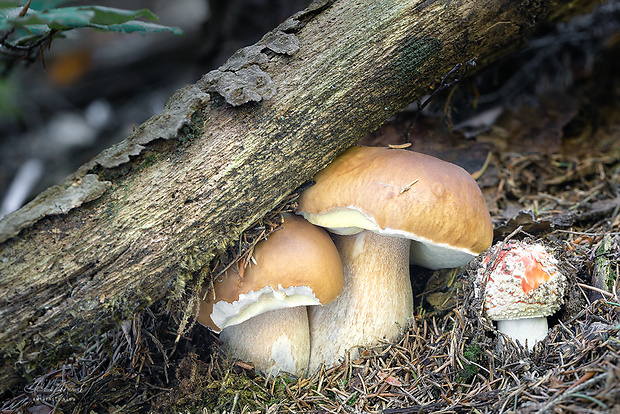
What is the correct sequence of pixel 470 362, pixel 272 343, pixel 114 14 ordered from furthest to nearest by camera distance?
pixel 272 343, pixel 470 362, pixel 114 14

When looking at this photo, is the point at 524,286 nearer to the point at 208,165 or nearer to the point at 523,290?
the point at 523,290

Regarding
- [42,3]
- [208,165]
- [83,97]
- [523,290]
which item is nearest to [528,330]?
[523,290]

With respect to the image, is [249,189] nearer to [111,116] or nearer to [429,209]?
[429,209]

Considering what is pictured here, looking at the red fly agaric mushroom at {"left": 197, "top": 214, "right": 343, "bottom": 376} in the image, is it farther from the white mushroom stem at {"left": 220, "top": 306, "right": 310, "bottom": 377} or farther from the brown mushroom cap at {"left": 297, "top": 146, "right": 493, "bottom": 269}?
the brown mushroom cap at {"left": 297, "top": 146, "right": 493, "bottom": 269}

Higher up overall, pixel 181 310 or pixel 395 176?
pixel 395 176

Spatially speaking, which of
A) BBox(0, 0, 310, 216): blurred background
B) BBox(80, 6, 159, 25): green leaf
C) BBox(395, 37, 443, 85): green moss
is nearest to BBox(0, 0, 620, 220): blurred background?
BBox(0, 0, 310, 216): blurred background

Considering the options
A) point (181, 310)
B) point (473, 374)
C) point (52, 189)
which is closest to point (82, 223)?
point (52, 189)

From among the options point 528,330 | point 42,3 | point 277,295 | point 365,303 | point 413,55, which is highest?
point 42,3

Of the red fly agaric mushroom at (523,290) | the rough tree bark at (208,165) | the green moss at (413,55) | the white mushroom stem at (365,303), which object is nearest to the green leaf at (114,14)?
the rough tree bark at (208,165)

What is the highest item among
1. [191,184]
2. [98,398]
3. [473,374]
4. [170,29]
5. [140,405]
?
[170,29]
